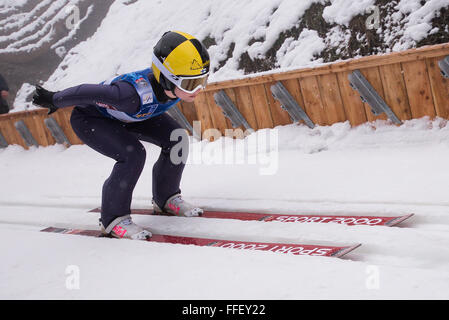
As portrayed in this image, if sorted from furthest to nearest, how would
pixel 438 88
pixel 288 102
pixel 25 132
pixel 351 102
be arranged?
1. pixel 25 132
2. pixel 288 102
3. pixel 351 102
4. pixel 438 88

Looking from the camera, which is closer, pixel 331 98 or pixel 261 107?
pixel 331 98

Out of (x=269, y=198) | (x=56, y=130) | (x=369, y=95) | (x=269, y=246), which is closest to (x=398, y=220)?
(x=269, y=246)

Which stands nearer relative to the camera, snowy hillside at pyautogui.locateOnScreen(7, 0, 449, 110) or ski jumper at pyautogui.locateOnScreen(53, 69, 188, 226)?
ski jumper at pyautogui.locateOnScreen(53, 69, 188, 226)

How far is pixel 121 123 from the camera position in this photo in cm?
413

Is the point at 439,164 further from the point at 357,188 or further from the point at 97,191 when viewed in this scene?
the point at 97,191

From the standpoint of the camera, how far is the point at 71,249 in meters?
3.86

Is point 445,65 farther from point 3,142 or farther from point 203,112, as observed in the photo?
point 3,142

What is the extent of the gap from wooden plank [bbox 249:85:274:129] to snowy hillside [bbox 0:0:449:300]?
0.18 meters

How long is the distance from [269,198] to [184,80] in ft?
4.79

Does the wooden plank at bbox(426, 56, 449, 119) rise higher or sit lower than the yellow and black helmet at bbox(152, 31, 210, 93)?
lower

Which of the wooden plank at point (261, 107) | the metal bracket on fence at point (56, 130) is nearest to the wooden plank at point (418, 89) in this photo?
the wooden plank at point (261, 107)

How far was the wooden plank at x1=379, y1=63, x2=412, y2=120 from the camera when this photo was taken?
5090mm

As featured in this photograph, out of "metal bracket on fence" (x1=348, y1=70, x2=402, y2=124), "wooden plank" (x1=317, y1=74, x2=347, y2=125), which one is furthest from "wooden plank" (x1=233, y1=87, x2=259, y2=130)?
"metal bracket on fence" (x1=348, y1=70, x2=402, y2=124)

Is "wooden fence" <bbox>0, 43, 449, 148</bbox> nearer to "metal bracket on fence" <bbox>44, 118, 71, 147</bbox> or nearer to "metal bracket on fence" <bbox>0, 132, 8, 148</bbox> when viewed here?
"metal bracket on fence" <bbox>44, 118, 71, 147</bbox>
